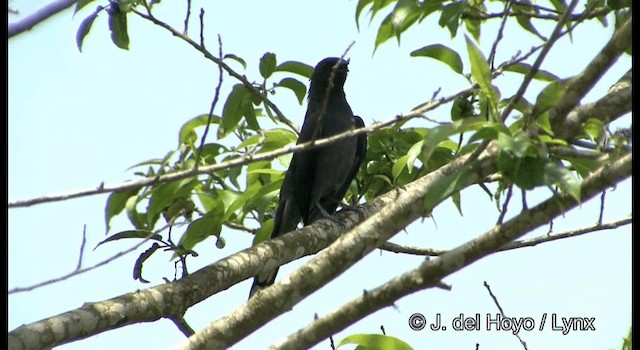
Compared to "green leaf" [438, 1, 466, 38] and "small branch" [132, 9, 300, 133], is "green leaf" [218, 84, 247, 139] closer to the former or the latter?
"small branch" [132, 9, 300, 133]

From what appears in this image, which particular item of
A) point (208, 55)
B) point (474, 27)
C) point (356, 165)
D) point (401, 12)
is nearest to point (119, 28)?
point (208, 55)

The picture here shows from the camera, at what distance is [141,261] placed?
4.30m

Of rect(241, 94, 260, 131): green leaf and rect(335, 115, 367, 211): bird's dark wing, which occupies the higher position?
rect(335, 115, 367, 211): bird's dark wing

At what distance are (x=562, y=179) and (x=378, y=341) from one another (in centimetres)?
120

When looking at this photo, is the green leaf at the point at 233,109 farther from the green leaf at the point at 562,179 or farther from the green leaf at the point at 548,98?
the green leaf at the point at 562,179

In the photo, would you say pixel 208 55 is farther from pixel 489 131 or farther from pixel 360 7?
pixel 489 131

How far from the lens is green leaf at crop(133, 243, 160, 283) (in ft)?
13.8

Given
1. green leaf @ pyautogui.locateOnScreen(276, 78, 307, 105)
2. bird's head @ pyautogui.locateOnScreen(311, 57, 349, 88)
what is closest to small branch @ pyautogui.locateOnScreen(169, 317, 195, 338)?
green leaf @ pyautogui.locateOnScreen(276, 78, 307, 105)

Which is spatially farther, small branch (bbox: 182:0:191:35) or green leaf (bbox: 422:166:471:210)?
small branch (bbox: 182:0:191:35)

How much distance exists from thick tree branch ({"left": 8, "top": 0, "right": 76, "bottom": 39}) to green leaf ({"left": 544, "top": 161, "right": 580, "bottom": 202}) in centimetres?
177

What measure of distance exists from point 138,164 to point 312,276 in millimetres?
2274

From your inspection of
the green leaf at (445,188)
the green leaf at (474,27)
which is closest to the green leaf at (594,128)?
the green leaf at (445,188)

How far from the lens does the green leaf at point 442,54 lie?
4125mm

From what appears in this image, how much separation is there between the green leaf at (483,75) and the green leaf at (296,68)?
193 cm
